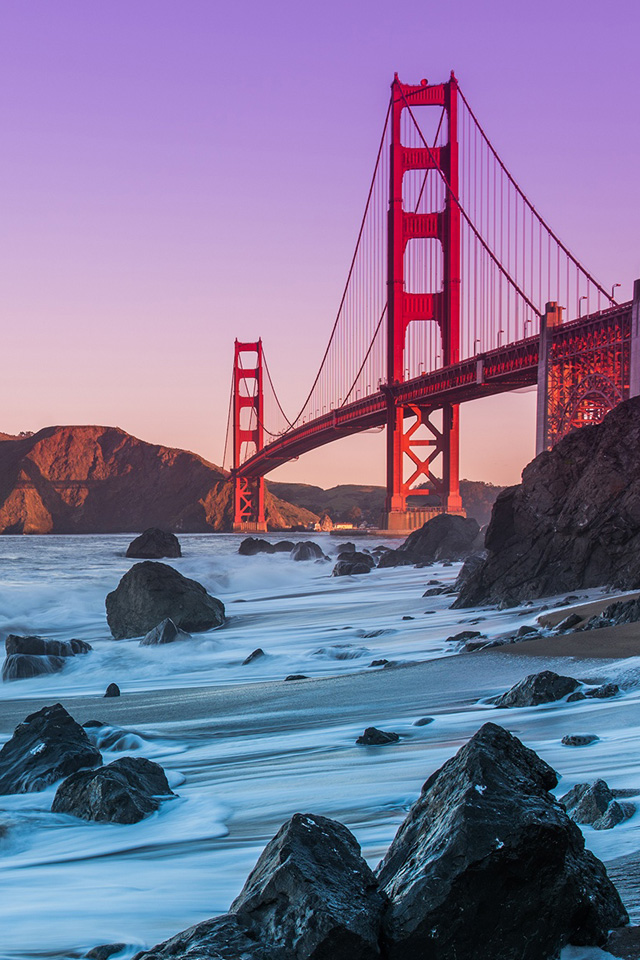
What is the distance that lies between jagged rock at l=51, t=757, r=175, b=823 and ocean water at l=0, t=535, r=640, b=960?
5 centimetres

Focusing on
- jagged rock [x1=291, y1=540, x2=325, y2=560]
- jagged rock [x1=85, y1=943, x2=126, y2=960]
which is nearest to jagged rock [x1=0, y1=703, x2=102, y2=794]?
jagged rock [x1=85, y1=943, x2=126, y2=960]

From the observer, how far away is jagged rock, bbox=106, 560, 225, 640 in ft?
32.2

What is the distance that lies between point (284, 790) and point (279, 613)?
9.37 metres

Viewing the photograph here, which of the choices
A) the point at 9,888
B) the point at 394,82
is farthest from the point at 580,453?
the point at 394,82

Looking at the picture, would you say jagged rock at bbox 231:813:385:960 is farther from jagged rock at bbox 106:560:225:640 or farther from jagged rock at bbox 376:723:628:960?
jagged rock at bbox 106:560:225:640

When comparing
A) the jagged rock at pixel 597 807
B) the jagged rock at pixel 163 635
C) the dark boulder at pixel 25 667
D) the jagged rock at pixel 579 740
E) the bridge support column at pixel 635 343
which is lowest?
the dark boulder at pixel 25 667

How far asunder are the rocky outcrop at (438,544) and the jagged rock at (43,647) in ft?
45.7

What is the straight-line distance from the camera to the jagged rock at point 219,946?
58.1 inches

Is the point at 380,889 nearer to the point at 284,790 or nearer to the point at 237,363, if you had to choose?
the point at 284,790

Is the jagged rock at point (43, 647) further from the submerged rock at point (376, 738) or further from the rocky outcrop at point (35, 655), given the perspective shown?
the submerged rock at point (376, 738)

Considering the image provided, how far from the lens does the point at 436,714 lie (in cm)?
424

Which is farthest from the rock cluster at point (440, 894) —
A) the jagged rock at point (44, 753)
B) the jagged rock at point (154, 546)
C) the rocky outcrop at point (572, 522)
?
the jagged rock at point (154, 546)

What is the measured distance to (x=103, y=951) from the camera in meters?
1.93

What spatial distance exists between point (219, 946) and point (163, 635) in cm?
739
